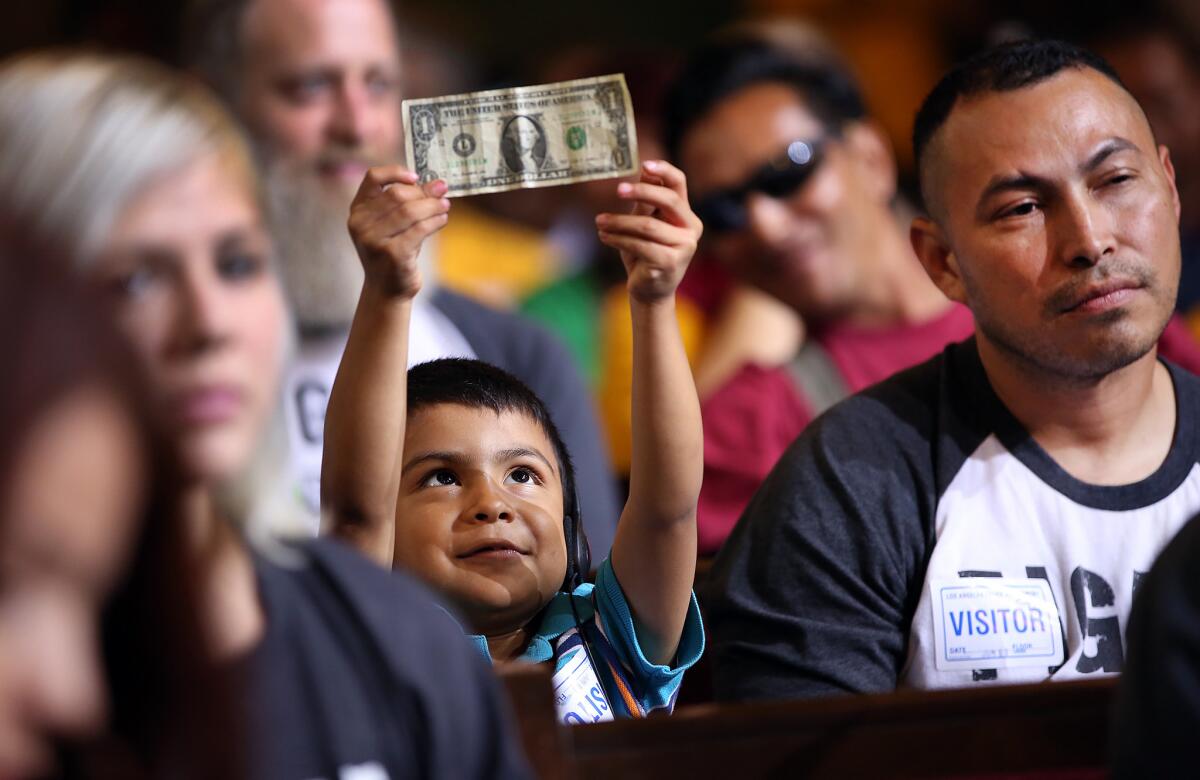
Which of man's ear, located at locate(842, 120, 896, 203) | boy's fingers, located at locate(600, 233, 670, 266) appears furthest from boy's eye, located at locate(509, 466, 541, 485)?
man's ear, located at locate(842, 120, 896, 203)

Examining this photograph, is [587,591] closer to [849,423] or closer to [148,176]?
[849,423]

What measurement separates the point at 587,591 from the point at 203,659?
2.60ft

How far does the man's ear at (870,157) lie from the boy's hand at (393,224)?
5.91 ft

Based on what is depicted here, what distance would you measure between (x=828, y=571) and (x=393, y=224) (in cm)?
72

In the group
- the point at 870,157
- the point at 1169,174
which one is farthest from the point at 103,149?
the point at 870,157

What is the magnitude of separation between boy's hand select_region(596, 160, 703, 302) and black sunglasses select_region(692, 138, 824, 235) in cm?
147

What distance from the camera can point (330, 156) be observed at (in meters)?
2.90

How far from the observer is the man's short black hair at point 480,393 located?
1903 millimetres

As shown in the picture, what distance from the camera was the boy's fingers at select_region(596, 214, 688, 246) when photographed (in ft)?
5.62

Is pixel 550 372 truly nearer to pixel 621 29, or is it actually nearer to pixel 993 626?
pixel 993 626

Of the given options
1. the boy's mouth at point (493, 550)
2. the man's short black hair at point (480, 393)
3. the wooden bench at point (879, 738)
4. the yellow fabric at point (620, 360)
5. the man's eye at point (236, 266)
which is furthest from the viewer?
the yellow fabric at point (620, 360)

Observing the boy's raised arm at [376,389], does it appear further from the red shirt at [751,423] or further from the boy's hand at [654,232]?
the red shirt at [751,423]

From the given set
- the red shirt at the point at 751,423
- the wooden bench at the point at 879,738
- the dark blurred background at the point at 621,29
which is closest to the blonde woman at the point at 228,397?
the wooden bench at the point at 879,738

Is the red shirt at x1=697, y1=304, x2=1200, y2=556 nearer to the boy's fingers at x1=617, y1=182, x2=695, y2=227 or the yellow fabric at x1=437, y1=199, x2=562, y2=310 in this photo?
the boy's fingers at x1=617, y1=182, x2=695, y2=227
